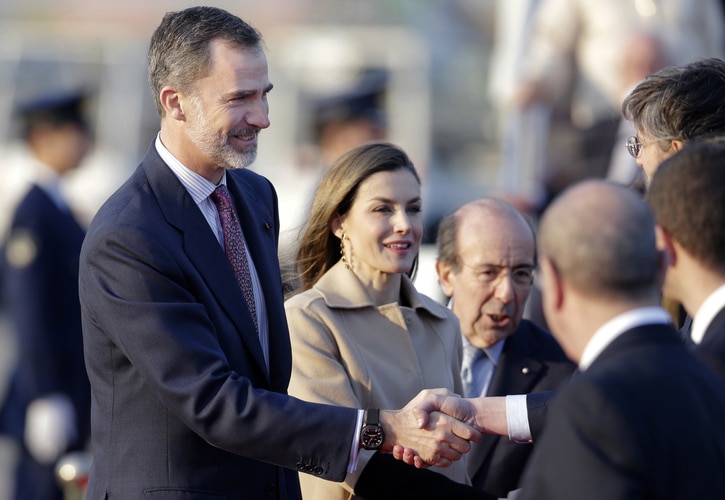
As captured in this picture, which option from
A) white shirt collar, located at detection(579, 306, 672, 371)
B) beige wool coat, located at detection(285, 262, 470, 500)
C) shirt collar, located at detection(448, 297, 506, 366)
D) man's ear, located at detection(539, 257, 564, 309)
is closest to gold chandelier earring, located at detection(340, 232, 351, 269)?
beige wool coat, located at detection(285, 262, 470, 500)

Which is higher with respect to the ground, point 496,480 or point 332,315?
point 332,315

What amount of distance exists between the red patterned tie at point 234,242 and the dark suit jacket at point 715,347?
4.23 feet

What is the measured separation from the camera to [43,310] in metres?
6.88

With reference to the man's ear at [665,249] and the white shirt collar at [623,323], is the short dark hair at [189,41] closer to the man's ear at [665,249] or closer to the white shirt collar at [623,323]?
the man's ear at [665,249]

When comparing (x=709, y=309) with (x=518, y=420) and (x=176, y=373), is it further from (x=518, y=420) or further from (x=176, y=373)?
(x=176, y=373)

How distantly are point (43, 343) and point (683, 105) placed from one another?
414 centimetres

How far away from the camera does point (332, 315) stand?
383cm

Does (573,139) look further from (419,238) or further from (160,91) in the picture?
(160,91)

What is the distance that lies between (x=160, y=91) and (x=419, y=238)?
0.93 meters

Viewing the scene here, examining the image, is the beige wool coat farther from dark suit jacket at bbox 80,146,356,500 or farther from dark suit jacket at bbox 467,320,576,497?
dark suit jacket at bbox 80,146,356,500

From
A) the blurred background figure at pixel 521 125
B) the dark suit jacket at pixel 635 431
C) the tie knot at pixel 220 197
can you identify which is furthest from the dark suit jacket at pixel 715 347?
the blurred background figure at pixel 521 125

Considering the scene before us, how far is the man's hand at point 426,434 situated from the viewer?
3457 mm

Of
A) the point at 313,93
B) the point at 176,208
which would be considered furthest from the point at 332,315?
the point at 313,93

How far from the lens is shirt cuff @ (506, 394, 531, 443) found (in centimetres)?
361
